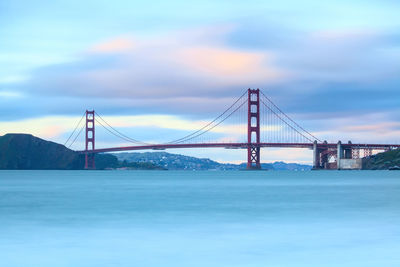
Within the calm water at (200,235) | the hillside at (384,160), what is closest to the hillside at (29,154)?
the hillside at (384,160)

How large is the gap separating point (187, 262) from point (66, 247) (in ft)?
11.9

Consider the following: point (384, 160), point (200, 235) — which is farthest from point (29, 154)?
point (200, 235)

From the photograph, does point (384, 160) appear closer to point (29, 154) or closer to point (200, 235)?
point (29, 154)

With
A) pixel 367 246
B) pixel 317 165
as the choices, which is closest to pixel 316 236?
pixel 367 246

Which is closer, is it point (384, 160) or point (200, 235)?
point (200, 235)

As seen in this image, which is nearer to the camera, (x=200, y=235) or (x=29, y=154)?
(x=200, y=235)

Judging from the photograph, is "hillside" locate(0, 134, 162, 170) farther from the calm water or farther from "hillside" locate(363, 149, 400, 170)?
the calm water

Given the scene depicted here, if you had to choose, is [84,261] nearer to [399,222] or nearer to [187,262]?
[187,262]

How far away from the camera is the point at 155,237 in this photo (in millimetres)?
17734

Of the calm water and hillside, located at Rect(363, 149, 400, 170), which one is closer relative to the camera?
the calm water

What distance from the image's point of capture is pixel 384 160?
141 meters

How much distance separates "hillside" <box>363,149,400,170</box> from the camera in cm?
13788

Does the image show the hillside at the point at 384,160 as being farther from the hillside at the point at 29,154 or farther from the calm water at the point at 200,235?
the calm water at the point at 200,235

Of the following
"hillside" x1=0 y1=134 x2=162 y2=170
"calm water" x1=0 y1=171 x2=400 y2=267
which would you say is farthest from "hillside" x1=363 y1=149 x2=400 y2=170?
"calm water" x1=0 y1=171 x2=400 y2=267
